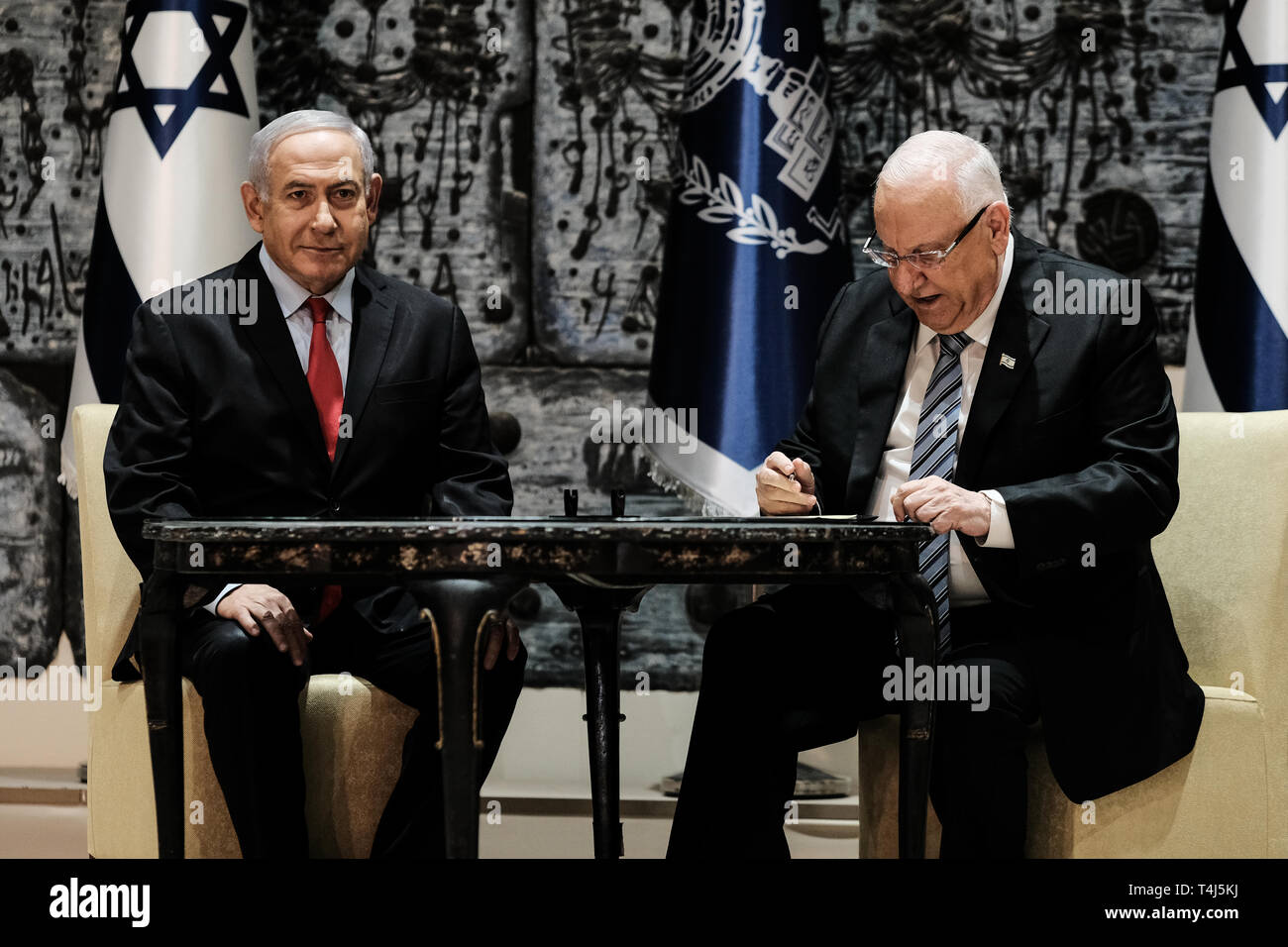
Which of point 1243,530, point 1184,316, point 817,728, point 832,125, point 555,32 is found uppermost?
point 555,32

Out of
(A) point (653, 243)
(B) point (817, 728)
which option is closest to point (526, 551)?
(B) point (817, 728)

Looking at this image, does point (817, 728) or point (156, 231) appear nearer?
point (817, 728)

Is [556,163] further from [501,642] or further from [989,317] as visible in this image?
[501,642]

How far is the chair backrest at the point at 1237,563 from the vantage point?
7.72 ft

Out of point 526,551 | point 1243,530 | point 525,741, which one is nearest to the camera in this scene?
point 526,551

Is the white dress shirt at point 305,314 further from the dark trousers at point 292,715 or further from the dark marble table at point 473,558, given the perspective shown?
the dark marble table at point 473,558

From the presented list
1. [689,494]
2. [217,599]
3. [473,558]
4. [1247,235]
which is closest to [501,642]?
[217,599]

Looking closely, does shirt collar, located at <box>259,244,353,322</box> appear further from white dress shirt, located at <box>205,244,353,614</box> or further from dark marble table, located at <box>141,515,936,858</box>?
dark marble table, located at <box>141,515,936,858</box>

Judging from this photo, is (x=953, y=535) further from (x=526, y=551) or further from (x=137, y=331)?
(x=137, y=331)

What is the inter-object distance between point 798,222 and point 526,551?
1.92 meters

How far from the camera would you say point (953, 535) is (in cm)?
232

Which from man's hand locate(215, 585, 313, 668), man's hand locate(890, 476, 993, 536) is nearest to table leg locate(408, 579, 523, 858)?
man's hand locate(215, 585, 313, 668)

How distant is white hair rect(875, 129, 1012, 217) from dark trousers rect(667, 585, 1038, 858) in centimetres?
69

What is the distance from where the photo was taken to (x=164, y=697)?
6.29ft
